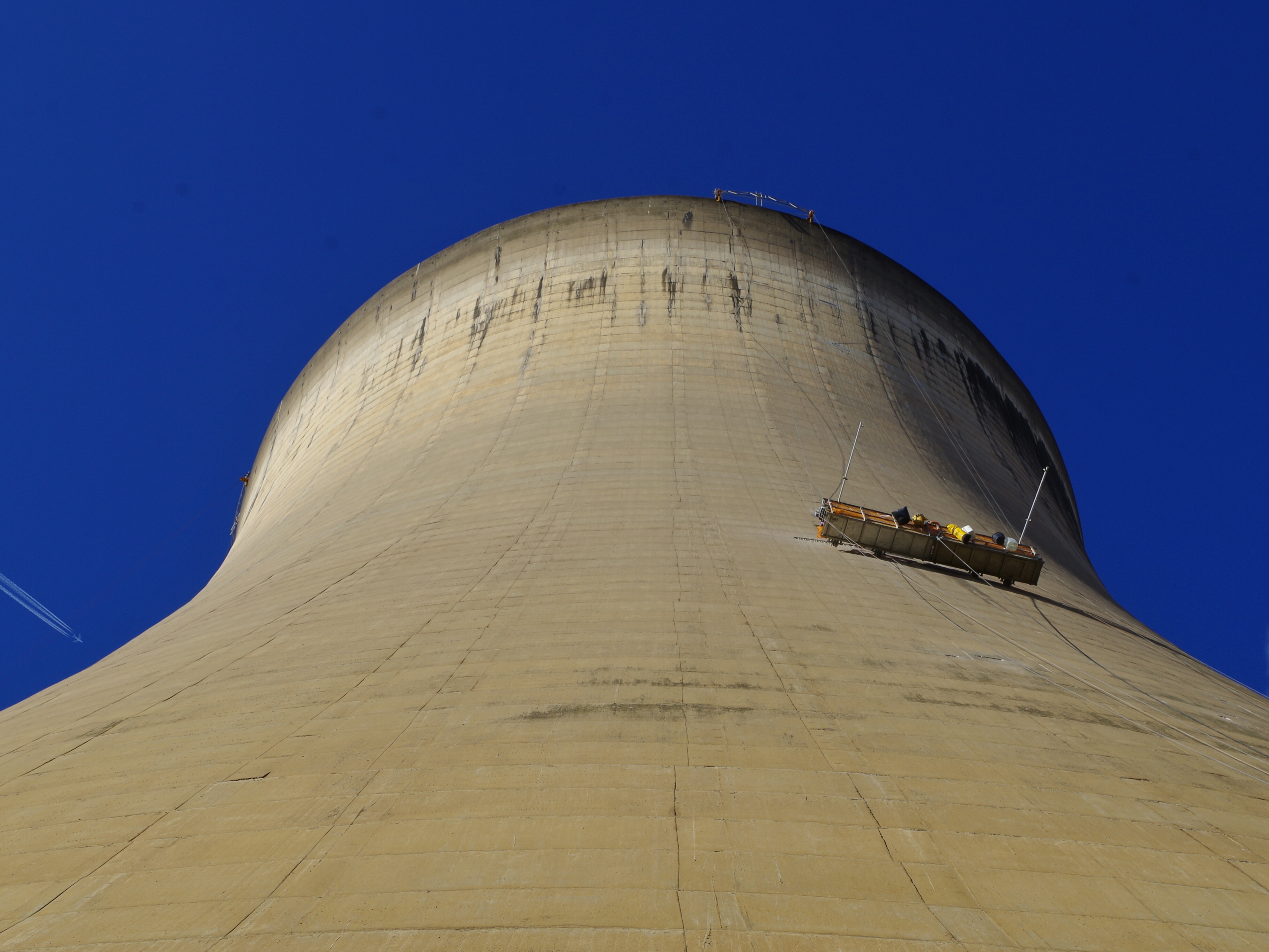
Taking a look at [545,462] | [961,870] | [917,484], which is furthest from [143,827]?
[917,484]

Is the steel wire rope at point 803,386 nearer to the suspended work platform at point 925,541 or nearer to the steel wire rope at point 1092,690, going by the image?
the suspended work platform at point 925,541

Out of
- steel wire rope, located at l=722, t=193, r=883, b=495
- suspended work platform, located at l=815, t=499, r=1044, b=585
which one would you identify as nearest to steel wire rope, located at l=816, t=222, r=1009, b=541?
steel wire rope, located at l=722, t=193, r=883, b=495

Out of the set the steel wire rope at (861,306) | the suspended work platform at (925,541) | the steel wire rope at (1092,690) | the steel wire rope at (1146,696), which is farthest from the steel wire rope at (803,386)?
the steel wire rope at (1146,696)

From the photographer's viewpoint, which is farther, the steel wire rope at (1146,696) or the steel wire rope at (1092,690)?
the steel wire rope at (1146,696)

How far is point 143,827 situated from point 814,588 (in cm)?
500

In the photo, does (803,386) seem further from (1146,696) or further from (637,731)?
(637,731)

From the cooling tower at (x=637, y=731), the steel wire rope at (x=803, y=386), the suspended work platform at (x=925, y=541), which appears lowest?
the cooling tower at (x=637, y=731)

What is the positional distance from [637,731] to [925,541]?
5.25 metres

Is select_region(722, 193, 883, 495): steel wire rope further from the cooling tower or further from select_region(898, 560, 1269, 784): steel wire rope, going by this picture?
select_region(898, 560, 1269, 784): steel wire rope

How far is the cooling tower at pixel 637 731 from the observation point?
127 inches

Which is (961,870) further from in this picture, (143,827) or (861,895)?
(143,827)

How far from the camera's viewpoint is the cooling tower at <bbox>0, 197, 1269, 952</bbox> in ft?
10.6

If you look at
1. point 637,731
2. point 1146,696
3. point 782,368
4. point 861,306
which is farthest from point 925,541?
point 861,306

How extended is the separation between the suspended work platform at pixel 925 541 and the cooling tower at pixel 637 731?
15cm
